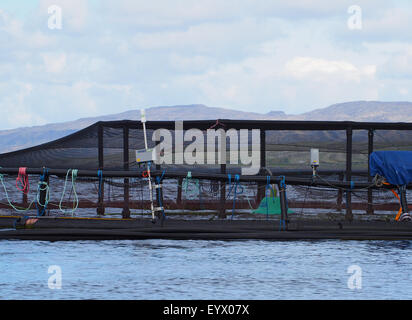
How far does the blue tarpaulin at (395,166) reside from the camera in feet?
71.5

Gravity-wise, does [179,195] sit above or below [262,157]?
below

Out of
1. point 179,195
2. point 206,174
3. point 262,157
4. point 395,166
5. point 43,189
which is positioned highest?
point 262,157

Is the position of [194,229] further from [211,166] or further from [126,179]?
[211,166]

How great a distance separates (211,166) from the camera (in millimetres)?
25312

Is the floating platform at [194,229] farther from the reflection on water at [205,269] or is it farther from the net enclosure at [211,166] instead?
the net enclosure at [211,166]

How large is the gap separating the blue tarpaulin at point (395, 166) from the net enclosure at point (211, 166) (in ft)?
2.04

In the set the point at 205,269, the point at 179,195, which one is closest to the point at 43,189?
the point at 179,195

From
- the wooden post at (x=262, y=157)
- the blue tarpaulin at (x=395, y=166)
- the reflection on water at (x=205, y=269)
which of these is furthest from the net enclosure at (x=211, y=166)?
the reflection on water at (x=205, y=269)

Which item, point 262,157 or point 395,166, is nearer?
point 395,166

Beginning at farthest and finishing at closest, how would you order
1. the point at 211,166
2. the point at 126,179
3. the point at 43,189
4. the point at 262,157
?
the point at 211,166 → the point at 262,157 → the point at 126,179 → the point at 43,189

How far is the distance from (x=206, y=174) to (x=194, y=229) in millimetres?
1463

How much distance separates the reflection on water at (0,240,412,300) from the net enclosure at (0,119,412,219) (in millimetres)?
1501

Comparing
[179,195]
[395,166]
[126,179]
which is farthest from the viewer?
[126,179]
